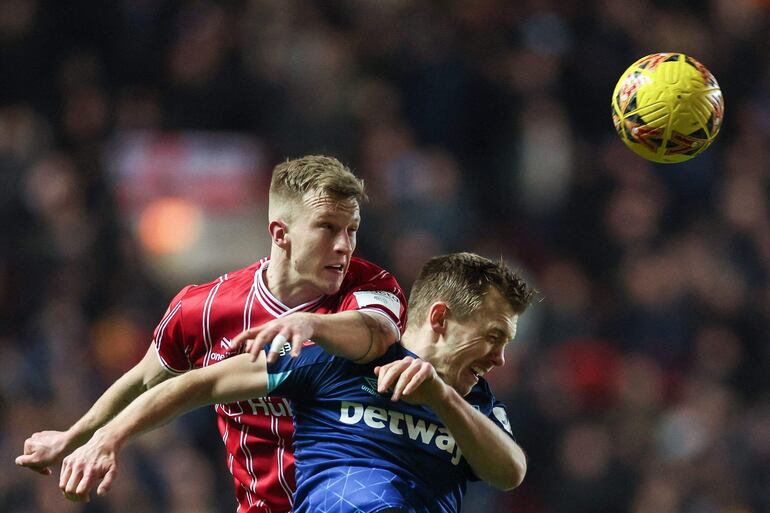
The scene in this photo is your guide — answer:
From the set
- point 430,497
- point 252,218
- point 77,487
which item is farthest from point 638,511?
point 77,487

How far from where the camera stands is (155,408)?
410 centimetres

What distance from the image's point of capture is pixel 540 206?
12.0 m

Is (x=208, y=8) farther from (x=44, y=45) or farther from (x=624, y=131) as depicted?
(x=624, y=131)

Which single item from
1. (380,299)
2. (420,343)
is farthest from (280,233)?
(420,343)

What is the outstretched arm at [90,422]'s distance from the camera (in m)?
4.42

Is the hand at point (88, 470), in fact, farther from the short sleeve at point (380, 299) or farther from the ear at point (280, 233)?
the ear at point (280, 233)

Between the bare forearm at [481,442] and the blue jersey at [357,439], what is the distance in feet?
0.50

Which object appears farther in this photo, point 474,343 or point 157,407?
point 474,343

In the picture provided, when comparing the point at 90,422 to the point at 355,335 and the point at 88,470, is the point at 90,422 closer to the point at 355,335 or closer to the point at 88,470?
the point at 88,470

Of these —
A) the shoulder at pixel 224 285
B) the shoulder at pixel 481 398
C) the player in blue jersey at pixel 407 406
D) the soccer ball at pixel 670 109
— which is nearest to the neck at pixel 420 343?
the player in blue jersey at pixel 407 406

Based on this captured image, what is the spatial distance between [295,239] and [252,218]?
6722mm

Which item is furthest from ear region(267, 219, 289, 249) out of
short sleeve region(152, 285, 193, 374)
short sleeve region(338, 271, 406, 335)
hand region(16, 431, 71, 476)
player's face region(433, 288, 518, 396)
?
hand region(16, 431, 71, 476)

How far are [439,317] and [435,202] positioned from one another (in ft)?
22.3

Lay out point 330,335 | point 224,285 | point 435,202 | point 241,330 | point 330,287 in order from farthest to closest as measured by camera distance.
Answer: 1. point 435,202
2. point 224,285
3. point 241,330
4. point 330,287
5. point 330,335
